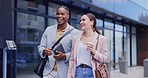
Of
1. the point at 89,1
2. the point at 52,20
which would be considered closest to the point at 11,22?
the point at 52,20

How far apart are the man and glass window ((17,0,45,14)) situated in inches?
226

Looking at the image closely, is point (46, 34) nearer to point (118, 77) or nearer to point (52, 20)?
point (52, 20)

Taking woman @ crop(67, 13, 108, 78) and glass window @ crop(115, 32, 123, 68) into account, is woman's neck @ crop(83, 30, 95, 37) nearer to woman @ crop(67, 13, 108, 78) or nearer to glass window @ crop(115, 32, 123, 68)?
woman @ crop(67, 13, 108, 78)

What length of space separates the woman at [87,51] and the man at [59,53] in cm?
14

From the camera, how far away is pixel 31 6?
10.6 m

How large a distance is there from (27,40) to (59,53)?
6421 mm

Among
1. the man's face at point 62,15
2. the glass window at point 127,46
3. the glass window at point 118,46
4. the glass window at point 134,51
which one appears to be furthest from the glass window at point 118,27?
the man's face at point 62,15

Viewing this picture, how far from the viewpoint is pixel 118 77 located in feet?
49.8

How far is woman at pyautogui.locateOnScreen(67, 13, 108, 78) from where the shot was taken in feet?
12.8

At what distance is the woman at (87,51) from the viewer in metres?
3.92

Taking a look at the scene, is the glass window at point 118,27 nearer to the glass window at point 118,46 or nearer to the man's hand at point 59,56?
the glass window at point 118,46

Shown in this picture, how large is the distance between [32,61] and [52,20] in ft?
6.93

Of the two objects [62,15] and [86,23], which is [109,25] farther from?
[86,23]

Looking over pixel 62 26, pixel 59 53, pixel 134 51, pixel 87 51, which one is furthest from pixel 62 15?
pixel 134 51
